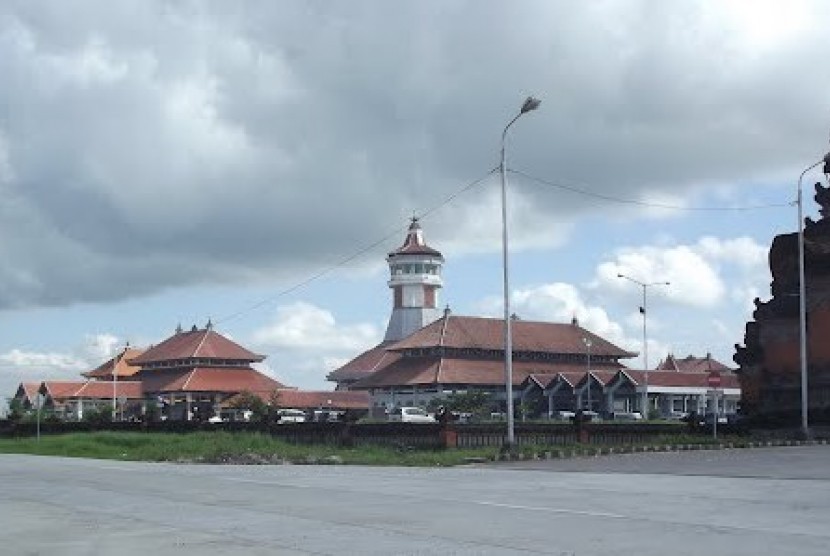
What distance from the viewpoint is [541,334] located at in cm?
11156

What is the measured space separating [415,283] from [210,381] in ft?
126

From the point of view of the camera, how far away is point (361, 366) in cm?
13188

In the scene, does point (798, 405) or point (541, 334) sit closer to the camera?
point (798, 405)

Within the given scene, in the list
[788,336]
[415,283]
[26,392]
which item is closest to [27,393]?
[26,392]

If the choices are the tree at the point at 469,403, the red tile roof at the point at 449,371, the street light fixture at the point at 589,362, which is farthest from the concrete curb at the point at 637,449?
the red tile roof at the point at 449,371

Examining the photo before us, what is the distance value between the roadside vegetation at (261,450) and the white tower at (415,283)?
276 feet

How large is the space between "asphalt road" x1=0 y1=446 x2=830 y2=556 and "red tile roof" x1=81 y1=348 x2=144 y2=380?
324ft

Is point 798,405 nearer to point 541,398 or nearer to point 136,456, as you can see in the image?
point 136,456

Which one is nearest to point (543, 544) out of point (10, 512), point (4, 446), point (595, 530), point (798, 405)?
point (595, 530)

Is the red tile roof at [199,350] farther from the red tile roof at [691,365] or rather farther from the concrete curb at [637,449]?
the concrete curb at [637,449]

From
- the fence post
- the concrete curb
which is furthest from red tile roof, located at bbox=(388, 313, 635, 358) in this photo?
the fence post

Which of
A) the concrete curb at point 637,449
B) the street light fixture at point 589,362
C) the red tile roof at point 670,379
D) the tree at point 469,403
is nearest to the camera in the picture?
the concrete curb at point 637,449

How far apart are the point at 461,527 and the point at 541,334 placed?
98.1m

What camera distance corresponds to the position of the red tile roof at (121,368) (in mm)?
124562
